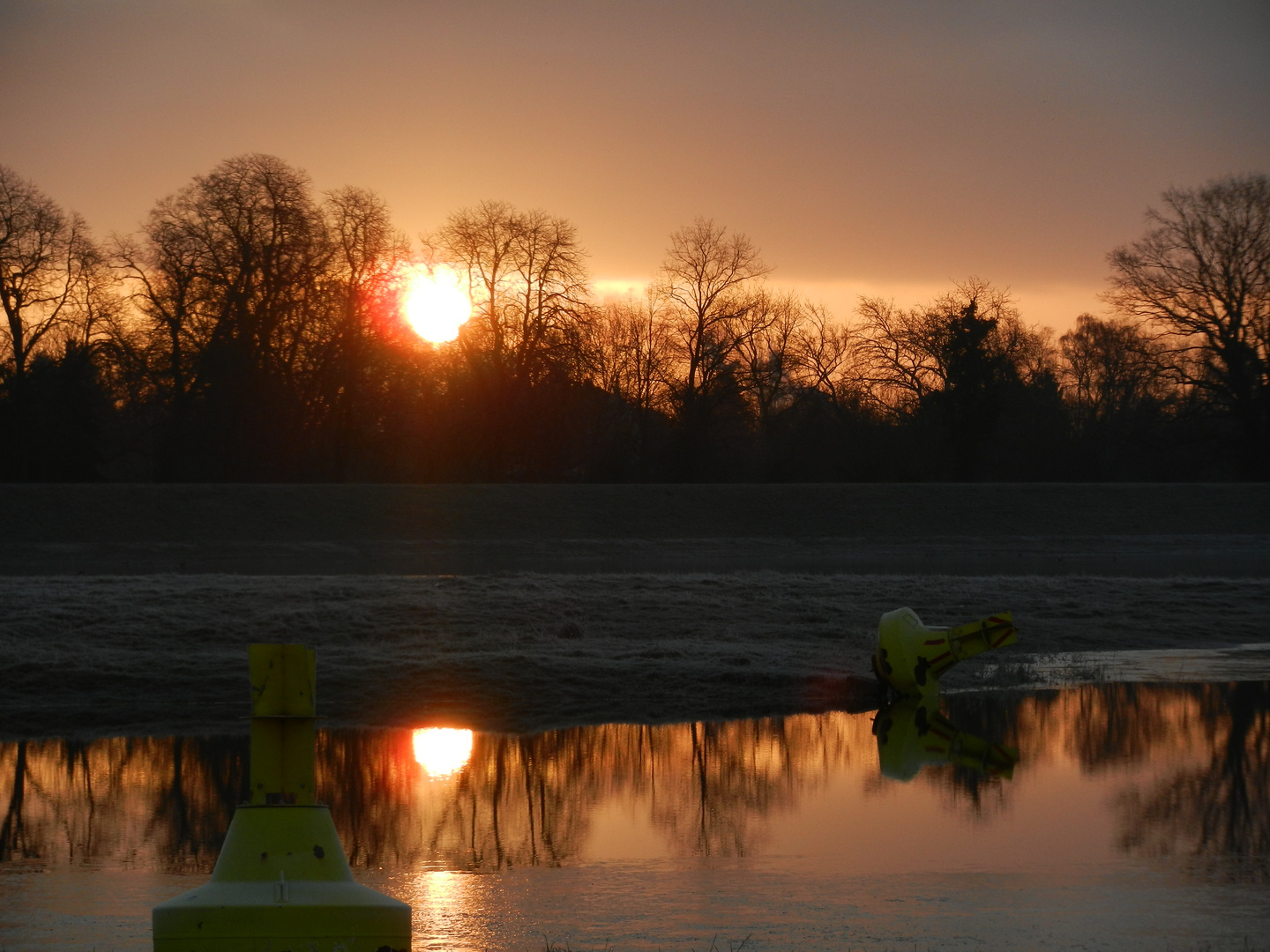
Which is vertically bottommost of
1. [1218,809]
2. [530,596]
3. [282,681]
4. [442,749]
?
[1218,809]

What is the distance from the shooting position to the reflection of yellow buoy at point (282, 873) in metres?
4.18

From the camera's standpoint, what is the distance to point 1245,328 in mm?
61969

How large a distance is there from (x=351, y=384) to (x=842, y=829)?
154 feet

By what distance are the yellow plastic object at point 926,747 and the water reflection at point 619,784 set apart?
50 mm

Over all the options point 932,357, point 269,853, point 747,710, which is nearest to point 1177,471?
point 932,357

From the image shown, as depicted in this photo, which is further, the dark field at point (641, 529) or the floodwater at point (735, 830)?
the dark field at point (641, 529)

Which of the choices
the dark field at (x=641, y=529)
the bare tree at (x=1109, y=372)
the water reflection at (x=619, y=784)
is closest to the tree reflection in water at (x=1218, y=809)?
the water reflection at (x=619, y=784)

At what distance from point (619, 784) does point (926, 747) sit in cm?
305

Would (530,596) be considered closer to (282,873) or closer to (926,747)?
(926,747)

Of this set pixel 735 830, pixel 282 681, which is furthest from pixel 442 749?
pixel 282 681

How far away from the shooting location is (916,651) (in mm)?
13820

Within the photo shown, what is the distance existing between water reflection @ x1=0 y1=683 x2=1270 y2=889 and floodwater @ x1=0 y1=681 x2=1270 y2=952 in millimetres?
35

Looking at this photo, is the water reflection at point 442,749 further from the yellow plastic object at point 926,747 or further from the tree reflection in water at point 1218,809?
the tree reflection in water at point 1218,809

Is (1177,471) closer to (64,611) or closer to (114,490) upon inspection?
(114,490)
